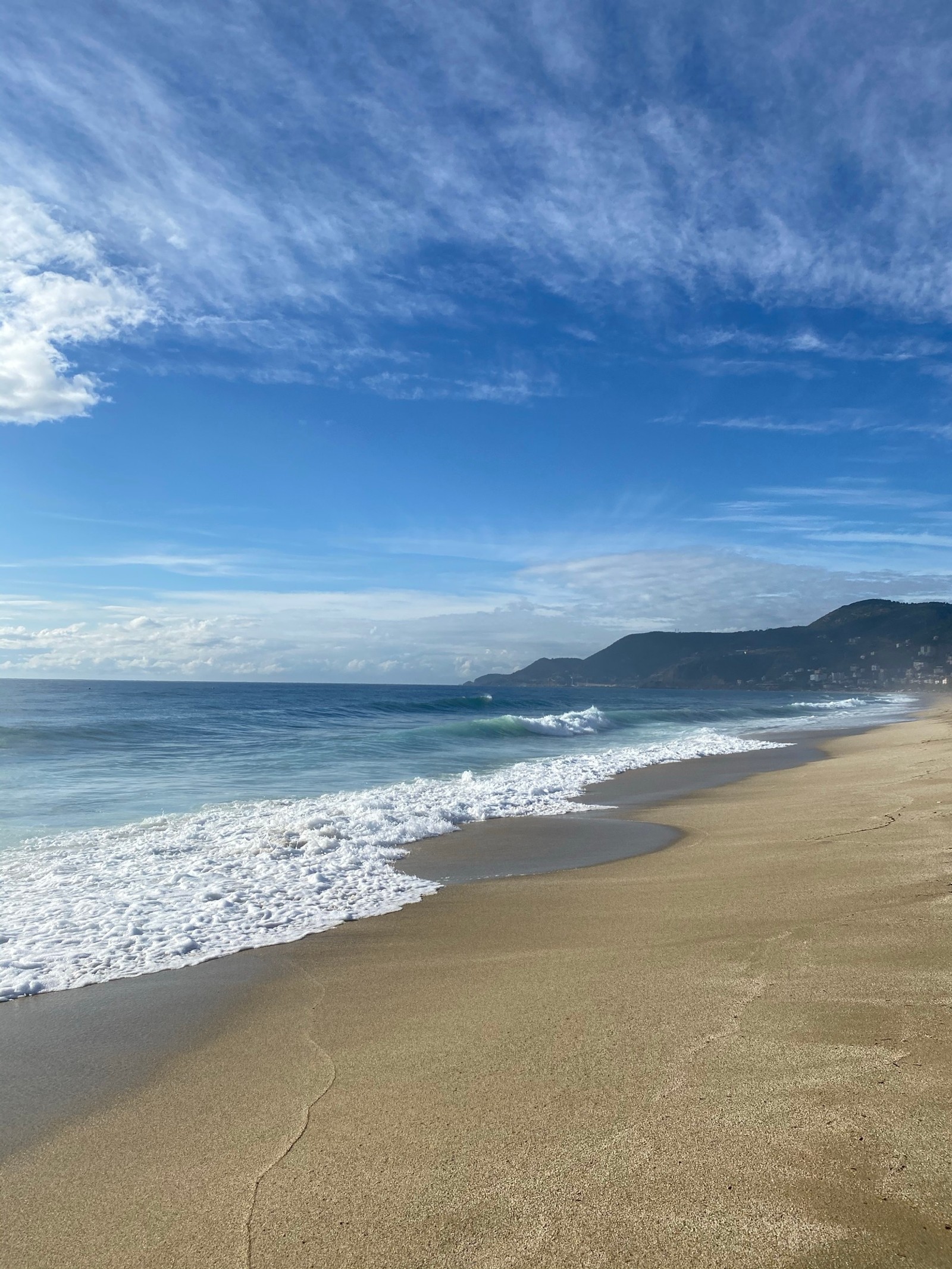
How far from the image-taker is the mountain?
141125 millimetres

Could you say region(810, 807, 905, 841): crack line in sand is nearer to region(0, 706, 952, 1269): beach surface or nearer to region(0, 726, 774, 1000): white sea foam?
region(0, 706, 952, 1269): beach surface

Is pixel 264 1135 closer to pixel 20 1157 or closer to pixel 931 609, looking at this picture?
pixel 20 1157

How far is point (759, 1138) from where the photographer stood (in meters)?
2.94

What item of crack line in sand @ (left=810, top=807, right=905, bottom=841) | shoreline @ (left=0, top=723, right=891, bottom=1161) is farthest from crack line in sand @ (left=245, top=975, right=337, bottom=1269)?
crack line in sand @ (left=810, top=807, right=905, bottom=841)

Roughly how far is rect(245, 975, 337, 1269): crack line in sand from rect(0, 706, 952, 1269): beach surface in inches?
0.5

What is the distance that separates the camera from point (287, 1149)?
325 centimetres

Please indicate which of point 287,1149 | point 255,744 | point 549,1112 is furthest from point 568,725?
point 287,1149

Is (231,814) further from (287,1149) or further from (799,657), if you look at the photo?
(799,657)

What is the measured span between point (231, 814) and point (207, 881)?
14.8 ft

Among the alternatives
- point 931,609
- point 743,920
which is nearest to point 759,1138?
point 743,920

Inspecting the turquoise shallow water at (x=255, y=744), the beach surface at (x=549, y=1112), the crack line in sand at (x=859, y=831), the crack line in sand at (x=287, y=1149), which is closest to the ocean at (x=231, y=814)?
the turquoise shallow water at (x=255, y=744)

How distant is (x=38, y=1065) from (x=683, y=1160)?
3726mm

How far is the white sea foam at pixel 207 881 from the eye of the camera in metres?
6.21

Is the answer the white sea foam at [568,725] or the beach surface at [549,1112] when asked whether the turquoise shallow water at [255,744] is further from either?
the beach surface at [549,1112]
